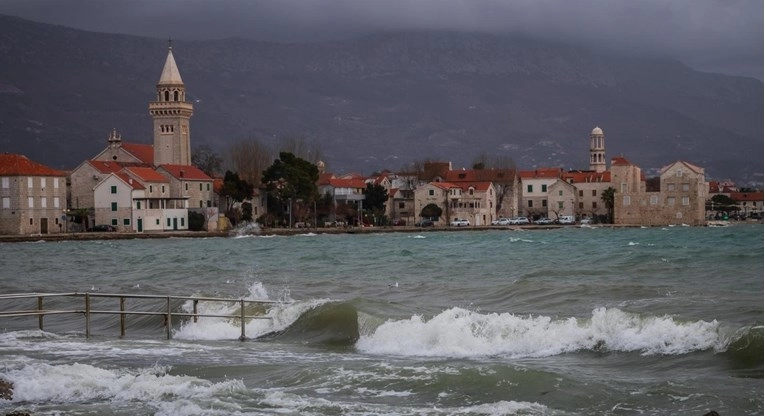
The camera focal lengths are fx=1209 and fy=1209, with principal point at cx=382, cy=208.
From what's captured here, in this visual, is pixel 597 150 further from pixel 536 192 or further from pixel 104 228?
pixel 104 228

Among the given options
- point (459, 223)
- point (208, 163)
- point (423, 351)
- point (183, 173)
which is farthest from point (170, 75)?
point (423, 351)

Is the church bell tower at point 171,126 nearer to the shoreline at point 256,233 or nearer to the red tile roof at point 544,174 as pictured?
the shoreline at point 256,233

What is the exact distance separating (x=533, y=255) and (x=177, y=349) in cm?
3175

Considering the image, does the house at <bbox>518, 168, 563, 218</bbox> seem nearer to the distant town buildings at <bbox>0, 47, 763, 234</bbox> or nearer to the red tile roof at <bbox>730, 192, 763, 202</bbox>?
the distant town buildings at <bbox>0, 47, 763, 234</bbox>

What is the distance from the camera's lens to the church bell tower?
11044cm

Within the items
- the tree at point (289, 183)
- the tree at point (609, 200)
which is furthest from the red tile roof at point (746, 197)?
the tree at point (289, 183)

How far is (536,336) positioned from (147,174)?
77457mm

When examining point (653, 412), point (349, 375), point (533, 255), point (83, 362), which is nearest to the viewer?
point (653, 412)

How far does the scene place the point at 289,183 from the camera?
9894 cm

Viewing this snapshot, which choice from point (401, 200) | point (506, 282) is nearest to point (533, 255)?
point (506, 282)

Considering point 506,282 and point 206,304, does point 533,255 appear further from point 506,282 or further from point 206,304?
point 206,304

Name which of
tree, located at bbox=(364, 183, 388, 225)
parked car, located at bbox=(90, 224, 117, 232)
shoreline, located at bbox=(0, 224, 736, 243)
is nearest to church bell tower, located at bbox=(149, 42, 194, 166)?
tree, located at bbox=(364, 183, 388, 225)

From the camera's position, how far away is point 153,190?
94125mm

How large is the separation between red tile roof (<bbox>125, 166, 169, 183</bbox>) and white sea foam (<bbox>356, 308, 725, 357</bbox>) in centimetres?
7373
